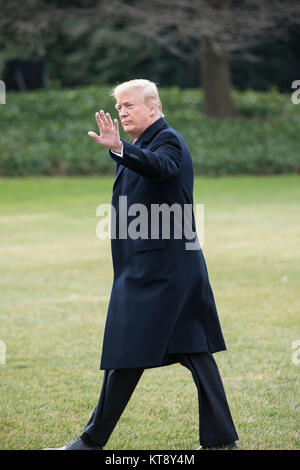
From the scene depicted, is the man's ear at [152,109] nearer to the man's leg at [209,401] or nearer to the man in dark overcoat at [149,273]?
the man in dark overcoat at [149,273]

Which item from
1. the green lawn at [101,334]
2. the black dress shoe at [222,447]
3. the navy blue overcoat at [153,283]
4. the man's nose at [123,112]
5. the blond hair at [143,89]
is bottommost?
the green lawn at [101,334]

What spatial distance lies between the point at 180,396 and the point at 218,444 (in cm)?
119

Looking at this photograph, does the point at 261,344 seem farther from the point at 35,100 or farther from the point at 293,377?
the point at 35,100

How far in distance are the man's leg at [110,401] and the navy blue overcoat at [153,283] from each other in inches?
4.5

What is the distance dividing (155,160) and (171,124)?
2215 cm

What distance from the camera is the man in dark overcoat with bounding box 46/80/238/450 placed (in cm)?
387

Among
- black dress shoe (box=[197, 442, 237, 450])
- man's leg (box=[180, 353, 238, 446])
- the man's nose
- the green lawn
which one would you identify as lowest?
the green lawn

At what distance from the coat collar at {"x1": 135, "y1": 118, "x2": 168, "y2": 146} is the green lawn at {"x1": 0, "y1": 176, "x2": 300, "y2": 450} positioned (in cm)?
165

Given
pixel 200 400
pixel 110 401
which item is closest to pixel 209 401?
pixel 200 400

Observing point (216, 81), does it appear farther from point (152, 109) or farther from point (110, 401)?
point (110, 401)

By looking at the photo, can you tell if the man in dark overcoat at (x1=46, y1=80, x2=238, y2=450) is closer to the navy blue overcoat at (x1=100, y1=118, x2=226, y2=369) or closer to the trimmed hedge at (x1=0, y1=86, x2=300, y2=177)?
the navy blue overcoat at (x1=100, y1=118, x2=226, y2=369)

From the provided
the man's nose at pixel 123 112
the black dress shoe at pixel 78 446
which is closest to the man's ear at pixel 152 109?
the man's nose at pixel 123 112

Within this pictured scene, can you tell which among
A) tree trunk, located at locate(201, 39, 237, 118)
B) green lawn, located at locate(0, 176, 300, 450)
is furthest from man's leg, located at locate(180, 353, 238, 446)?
tree trunk, located at locate(201, 39, 237, 118)

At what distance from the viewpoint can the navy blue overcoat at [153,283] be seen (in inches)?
152
